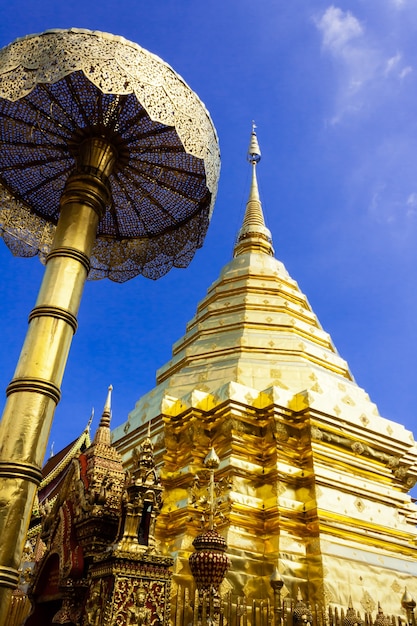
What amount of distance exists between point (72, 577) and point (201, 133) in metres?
4.22

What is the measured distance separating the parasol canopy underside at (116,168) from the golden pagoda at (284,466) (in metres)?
3.06

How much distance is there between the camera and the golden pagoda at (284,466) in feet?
26.7

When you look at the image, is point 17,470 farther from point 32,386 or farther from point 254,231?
point 254,231

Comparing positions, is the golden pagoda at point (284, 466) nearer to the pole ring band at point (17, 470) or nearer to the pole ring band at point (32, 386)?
the pole ring band at point (17, 470)

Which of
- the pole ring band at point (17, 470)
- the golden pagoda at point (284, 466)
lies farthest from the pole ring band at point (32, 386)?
the golden pagoda at point (284, 466)

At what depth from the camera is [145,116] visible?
551cm

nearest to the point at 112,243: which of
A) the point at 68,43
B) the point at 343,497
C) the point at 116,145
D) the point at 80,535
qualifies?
the point at 116,145

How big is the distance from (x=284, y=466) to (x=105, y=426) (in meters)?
3.40

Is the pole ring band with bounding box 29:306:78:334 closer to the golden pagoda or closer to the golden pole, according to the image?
the golden pole

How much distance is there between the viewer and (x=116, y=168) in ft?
19.7

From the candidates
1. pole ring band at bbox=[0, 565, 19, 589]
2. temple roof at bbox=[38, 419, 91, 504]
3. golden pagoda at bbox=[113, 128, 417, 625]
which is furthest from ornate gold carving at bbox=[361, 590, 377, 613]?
temple roof at bbox=[38, 419, 91, 504]

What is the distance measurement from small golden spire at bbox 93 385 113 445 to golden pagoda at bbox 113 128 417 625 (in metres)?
0.99

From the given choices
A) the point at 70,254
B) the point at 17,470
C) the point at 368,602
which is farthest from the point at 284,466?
the point at 17,470

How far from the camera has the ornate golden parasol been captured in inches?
161
